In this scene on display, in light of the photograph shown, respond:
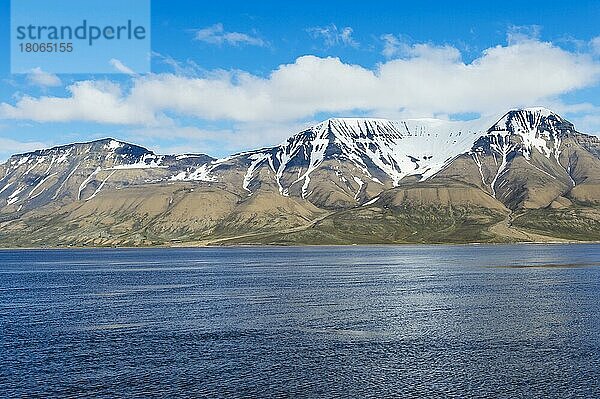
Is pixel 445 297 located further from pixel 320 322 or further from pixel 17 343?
pixel 17 343

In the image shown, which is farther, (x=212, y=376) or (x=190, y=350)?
(x=190, y=350)

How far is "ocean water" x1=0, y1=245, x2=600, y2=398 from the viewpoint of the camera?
59438 millimetres

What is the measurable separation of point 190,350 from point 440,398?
31.4 m

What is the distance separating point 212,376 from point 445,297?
72.4m

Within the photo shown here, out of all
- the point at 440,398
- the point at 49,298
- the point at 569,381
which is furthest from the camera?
the point at 49,298

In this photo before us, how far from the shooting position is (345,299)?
125 metres

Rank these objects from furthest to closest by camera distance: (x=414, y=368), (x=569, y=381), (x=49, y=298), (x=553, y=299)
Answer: (x=49, y=298) < (x=553, y=299) < (x=414, y=368) < (x=569, y=381)

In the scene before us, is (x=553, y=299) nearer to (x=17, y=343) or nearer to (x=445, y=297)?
(x=445, y=297)

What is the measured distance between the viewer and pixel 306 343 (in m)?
79.4

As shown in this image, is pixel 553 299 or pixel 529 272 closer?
pixel 553 299

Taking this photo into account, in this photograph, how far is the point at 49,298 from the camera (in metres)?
136

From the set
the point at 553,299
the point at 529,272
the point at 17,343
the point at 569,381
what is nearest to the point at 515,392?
the point at 569,381

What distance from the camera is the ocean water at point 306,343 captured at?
195 feet

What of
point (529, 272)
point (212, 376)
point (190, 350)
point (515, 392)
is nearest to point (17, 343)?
point (190, 350)
